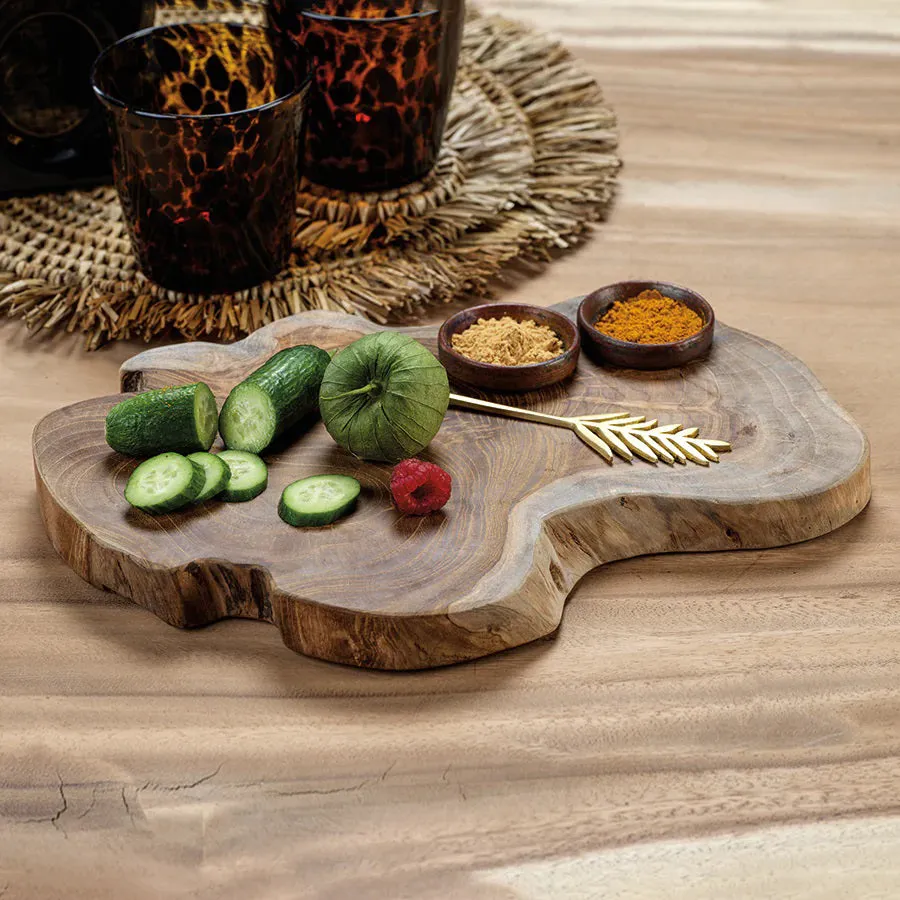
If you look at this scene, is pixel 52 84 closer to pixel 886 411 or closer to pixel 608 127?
pixel 608 127

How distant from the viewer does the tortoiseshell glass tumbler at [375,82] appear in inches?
56.9

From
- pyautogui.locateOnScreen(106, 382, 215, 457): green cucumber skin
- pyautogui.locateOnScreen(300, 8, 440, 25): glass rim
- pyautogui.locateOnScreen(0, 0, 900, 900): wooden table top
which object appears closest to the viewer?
pyautogui.locateOnScreen(0, 0, 900, 900): wooden table top

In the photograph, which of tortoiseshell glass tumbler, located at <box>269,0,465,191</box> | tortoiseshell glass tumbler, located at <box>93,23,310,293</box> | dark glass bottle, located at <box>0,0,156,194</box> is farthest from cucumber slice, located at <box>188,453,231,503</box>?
dark glass bottle, located at <box>0,0,156,194</box>

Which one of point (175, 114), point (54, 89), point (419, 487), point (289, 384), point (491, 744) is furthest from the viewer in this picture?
point (54, 89)

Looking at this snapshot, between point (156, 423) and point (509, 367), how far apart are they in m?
0.35

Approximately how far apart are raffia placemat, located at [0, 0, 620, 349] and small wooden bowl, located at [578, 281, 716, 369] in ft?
0.69

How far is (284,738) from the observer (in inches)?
37.6

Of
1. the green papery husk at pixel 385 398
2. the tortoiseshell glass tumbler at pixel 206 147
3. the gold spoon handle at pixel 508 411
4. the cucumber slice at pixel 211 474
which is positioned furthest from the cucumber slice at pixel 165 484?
the tortoiseshell glass tumbler at pixel 206 147

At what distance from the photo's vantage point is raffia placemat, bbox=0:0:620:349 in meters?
1.43

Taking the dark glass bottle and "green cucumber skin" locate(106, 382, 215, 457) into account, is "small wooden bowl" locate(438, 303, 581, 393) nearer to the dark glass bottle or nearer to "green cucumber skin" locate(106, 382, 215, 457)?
"green cucumber skin" locate(106, 382, 215, 457)

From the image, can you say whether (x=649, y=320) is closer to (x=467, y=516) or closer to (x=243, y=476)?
(x=467, y=516)

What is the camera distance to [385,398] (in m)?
1.12

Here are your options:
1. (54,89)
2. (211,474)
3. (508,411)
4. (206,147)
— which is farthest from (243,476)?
(54,89)

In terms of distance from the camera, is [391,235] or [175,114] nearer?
[175,114]
